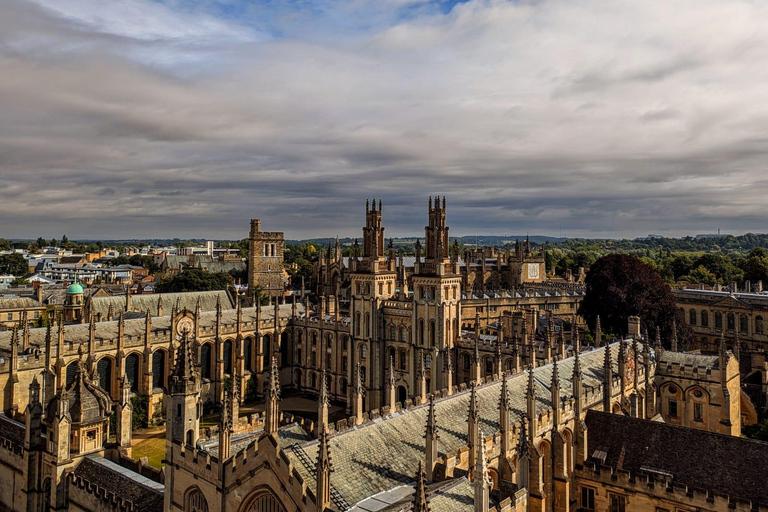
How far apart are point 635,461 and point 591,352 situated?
13518 mm

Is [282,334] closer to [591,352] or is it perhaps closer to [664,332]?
[591,352]

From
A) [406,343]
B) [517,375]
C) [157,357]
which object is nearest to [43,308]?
[157,357]

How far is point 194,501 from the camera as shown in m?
22.7

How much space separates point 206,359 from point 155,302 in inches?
695

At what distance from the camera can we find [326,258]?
320 feet

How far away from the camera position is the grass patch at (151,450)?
41.6 metres

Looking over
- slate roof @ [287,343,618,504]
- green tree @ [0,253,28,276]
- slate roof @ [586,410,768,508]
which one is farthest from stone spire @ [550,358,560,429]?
green tree @ [0,253,28,276]

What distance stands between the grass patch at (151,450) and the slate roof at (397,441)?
81.2ft

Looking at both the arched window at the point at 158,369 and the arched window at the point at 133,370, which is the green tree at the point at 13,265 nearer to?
the arched window at the point at 158,369

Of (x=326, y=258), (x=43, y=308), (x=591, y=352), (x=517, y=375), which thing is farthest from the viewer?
(x=326, y=258)

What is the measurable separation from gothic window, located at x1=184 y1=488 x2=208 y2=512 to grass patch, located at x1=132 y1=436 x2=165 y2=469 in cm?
2035

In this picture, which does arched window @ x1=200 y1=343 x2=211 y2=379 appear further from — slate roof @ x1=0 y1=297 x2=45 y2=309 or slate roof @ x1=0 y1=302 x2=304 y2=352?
slate roof @ x1=0 y1=297 x2=45 y2=309

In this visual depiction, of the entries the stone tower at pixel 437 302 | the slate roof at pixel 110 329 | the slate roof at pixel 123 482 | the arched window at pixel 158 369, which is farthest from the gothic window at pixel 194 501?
the arched window at pixel 158 369

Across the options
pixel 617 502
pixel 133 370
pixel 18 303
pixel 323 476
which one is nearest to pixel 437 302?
pixel 617 502
